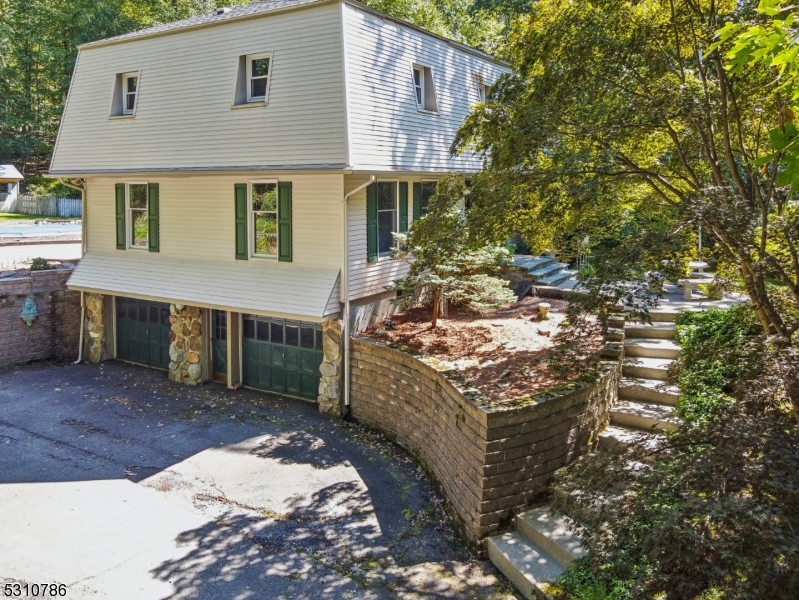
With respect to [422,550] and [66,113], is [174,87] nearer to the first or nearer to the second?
[66,113]

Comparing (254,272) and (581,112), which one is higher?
(581,112)

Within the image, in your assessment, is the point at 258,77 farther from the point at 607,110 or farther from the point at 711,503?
the point at 711,503

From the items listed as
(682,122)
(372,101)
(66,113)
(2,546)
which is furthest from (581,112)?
(66,113)

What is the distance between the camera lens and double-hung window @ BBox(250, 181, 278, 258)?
14.2m

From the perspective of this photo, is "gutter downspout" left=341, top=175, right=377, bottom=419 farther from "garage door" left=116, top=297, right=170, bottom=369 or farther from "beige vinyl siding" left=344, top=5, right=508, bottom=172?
"garage door" left=116, top=297, right=170, bottom=369

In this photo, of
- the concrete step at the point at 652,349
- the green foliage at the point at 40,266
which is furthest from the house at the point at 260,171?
the concrete step at the point at 652,349

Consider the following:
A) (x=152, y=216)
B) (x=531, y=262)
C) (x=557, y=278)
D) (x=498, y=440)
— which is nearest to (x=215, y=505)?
(x=498, y=440)

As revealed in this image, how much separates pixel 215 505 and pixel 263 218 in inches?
253

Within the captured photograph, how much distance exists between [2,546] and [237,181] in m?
8.29

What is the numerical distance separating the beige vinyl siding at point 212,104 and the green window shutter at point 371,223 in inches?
63.3

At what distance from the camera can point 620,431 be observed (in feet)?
32.9

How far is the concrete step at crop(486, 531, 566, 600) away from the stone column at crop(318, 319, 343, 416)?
5.74 metres

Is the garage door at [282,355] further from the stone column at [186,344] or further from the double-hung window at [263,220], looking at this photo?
the double-hung window at [263,220]

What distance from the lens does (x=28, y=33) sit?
39.4 m
